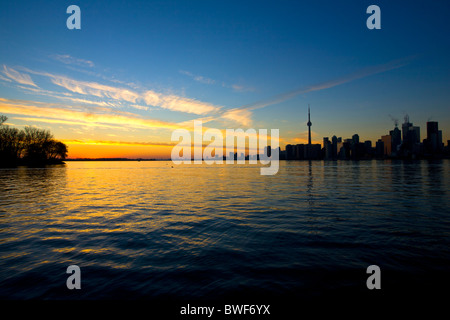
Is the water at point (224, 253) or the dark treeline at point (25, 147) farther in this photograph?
the dark treeline at point (25, 147)

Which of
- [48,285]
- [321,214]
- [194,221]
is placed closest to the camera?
[48,285]

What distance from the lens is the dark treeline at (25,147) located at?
130m

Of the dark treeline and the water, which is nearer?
the water

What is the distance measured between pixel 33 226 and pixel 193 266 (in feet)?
43.6

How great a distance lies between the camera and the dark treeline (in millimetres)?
130250

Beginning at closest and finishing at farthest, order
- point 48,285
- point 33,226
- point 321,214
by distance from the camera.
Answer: point 48,285
point 33,226
point 321,214

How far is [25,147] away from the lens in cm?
14688

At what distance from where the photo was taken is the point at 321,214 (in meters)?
18.3

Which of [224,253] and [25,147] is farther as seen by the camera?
[25,147]

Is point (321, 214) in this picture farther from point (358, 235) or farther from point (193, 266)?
point (193, 266)
